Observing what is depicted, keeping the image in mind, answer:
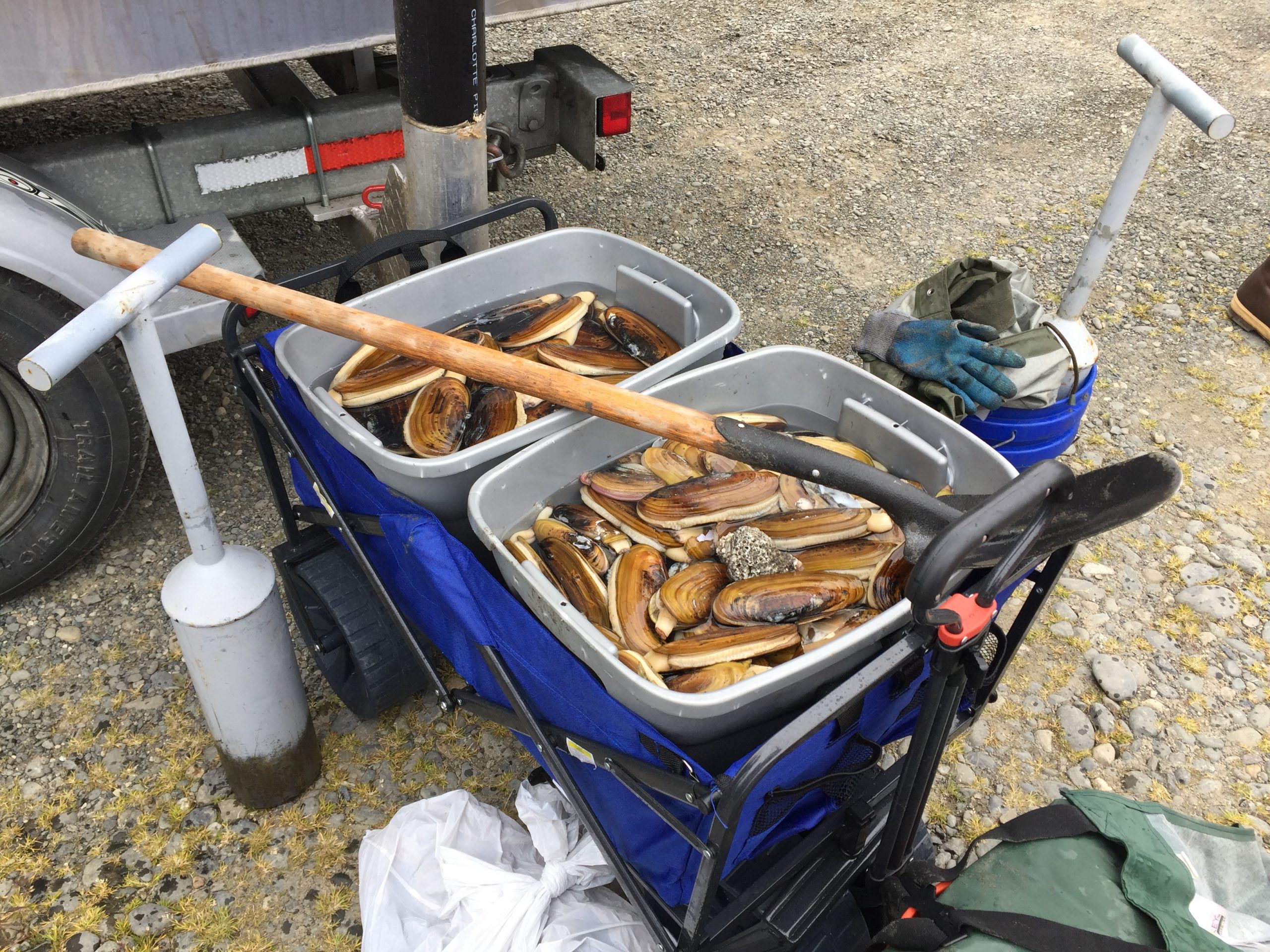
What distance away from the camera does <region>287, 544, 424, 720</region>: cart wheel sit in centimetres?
213

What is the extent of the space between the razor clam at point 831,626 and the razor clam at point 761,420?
48 centimetres

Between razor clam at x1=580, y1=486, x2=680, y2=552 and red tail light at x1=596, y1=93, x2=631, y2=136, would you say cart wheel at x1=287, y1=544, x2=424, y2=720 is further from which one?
red tail light at x1=596, y1=93, x2=631, y2=136

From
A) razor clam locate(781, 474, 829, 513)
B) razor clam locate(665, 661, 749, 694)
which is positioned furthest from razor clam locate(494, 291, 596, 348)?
razor clam locate(665, 661, 749, 694)

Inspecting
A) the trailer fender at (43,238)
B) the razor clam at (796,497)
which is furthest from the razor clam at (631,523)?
the trailer fender at (43,238)

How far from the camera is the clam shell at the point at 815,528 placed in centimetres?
172

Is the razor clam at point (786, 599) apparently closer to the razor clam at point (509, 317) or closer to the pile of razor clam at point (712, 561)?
the pile of razor clam at point (712, 561)

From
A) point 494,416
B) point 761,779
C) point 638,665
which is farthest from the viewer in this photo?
point 494,416

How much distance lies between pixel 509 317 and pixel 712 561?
89 centimetres

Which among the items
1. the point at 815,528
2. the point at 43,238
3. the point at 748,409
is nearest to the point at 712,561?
the point at 815,528

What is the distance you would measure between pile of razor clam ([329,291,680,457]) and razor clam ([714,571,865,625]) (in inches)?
22.8

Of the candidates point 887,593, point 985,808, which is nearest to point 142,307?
point 887,593

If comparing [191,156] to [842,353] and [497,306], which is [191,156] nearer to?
[497,306]

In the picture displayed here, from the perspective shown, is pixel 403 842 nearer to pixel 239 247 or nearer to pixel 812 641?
pixel 812 641

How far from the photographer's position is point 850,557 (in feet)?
5.54
